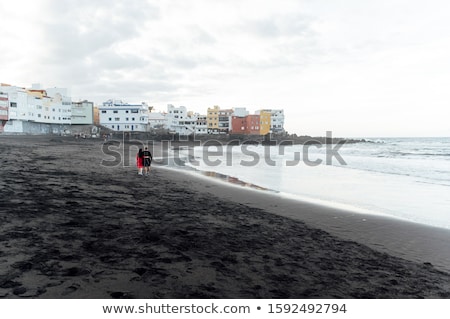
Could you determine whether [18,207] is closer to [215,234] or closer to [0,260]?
[0,260]

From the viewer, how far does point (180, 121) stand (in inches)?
4023

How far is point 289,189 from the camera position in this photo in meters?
14.9

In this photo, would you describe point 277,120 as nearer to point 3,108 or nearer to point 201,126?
point 201,126

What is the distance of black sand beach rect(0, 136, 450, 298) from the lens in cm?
407

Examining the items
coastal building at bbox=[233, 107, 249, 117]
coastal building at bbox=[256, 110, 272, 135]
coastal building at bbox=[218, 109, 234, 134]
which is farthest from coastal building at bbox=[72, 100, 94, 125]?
coastal building at bbox=[256, 110, 272, 135]

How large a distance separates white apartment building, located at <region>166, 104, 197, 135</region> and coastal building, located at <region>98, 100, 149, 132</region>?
14.1 metres

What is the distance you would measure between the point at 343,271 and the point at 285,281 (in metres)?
1.27

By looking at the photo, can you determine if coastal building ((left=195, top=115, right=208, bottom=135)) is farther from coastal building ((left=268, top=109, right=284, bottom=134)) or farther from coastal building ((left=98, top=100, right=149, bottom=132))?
coastal building ((left=268, top=109, right=284, bottom=134))

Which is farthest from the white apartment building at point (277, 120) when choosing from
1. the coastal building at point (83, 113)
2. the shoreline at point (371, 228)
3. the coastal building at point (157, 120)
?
the shoreline at point (371, 228)

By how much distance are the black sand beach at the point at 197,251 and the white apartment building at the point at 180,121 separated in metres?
92.5

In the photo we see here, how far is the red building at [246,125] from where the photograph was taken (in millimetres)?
103500

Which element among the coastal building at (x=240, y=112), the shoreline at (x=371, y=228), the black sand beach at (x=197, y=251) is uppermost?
→ the coastal building at (x=240, y=112)

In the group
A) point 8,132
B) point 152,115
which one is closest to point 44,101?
point 8,132

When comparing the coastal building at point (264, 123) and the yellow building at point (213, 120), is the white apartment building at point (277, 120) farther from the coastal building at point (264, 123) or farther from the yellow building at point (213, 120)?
the yellow building at point (213, 120)
